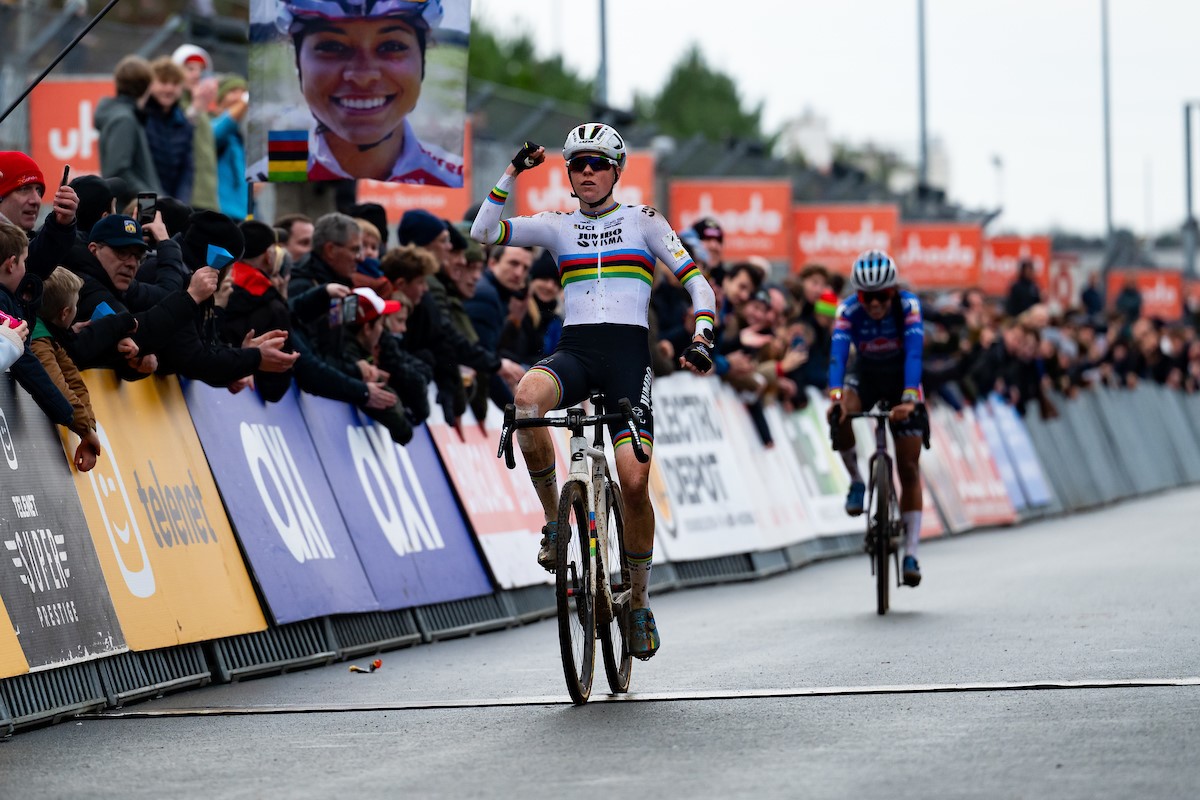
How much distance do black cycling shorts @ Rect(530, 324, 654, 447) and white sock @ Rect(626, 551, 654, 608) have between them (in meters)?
0.51

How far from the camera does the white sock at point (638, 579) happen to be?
9828mm

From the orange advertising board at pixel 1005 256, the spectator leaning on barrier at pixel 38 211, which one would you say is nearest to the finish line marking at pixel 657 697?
the spectator leaning on barrier at pixel 38 211

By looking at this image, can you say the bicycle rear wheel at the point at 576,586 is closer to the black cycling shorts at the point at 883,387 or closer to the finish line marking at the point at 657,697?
the finish line marking at the point at 657,697

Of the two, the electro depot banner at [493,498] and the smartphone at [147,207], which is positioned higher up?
the smartphone at [147,207]

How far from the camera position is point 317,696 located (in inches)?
396

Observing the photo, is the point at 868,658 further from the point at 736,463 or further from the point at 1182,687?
the point at 736,463

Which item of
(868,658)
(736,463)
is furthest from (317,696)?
(736,463)

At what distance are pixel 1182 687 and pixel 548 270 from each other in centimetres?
769

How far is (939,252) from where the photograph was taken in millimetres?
43344

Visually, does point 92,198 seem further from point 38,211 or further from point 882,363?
point 882,363

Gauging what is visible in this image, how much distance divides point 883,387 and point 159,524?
592 cm

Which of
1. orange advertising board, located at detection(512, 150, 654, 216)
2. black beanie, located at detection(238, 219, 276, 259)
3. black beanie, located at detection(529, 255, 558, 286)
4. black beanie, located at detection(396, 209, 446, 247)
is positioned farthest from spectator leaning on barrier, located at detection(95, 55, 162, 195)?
orange advertising board, located at detection(512, 150, 654, 216)

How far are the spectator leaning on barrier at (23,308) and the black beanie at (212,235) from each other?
1704 mm

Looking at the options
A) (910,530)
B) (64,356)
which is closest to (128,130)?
(64,356)
